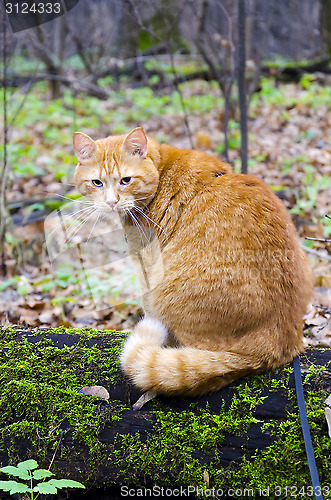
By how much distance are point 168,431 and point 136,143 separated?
145 centimetres

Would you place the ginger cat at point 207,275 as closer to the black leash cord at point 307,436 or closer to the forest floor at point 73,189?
the black leash cord at point 307,436

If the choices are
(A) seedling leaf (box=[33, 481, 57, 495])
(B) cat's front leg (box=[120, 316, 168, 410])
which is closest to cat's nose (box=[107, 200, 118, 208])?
(B) cat's front leg (box=[120, 316, 168, 410])

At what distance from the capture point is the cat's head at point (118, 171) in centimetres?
246

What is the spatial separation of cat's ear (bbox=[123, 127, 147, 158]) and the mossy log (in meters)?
1.13

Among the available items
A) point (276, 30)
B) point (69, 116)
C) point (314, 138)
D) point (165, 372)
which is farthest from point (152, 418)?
point (276, 30)

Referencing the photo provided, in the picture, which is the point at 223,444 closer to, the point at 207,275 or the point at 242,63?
the point at 207,275

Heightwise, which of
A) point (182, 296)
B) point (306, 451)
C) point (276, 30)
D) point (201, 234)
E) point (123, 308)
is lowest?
point (123, 308)

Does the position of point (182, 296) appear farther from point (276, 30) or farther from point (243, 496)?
point (276, 30)

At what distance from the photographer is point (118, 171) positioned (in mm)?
2461

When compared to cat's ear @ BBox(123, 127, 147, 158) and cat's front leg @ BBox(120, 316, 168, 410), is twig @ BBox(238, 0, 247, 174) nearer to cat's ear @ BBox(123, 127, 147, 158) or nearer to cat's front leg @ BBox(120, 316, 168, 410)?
cat's ear @ BBox(123, 127, 147, 158)

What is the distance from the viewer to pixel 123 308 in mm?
3639

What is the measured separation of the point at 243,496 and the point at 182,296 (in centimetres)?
87

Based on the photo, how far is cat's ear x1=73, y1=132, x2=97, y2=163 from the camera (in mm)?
2504

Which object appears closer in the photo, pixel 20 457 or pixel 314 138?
pixel 20 457
